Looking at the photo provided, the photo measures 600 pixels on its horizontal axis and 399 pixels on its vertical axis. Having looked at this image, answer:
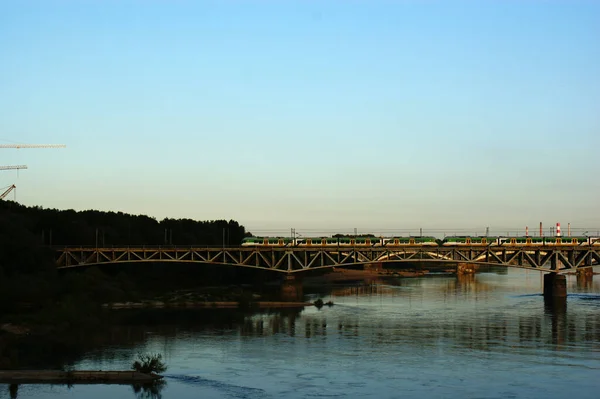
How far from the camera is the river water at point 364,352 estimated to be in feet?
206

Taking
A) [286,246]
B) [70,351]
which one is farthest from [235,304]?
[70,351]

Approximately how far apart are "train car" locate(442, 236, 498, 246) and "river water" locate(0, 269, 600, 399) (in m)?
20.2

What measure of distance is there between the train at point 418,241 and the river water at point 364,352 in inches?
701

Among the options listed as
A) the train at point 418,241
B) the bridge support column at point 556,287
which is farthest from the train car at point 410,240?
the bridge support column at point 556,287

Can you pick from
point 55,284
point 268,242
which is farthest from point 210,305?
point 268,242

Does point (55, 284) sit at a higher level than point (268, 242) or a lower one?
lower

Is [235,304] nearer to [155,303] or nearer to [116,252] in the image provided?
[155,303]

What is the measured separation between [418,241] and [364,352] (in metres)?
76.7

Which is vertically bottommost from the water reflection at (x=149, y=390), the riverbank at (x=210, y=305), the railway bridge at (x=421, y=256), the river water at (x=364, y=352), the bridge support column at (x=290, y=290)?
the water reflection at (x=149, y=390)

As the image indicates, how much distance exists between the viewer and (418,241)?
156m

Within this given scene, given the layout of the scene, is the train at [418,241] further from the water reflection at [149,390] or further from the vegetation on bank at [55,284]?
the water reflection at [149,390]

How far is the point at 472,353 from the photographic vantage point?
8075 centimetres

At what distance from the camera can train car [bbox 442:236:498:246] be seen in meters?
152

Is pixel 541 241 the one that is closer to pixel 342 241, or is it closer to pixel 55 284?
pixel 342 241
